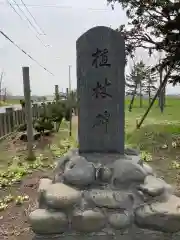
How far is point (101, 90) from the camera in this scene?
11.1ft

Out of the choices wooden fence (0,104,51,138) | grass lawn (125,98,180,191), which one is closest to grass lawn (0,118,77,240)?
wooden fence (0,104,51,138)

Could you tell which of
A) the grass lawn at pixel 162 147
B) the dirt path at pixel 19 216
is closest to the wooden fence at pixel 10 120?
the grass lawn at pixel 162 147

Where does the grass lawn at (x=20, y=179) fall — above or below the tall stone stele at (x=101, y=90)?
below

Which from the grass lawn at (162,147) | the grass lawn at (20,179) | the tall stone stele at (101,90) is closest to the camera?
the tall stone stele at (101,90)

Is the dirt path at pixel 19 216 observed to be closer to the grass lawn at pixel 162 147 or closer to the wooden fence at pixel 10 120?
the grass lawn at pixel 162 147

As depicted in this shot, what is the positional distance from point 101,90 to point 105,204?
1362mm

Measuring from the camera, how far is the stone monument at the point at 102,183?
2553 mm

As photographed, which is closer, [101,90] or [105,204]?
[105,204]

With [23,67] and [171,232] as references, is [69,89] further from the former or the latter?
[171,232]

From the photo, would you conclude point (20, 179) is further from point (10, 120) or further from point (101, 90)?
point (10, 120)

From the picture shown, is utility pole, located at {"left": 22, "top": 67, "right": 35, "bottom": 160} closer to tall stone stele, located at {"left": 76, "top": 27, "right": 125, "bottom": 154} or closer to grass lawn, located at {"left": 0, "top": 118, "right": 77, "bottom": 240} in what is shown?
grass lawn, located at {"left": 0, "top": 118, "right": 77, "bottom": 240}

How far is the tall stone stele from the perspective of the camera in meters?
3.31

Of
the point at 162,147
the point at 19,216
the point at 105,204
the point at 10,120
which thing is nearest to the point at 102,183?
the point at 105,204

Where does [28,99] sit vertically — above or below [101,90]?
below
